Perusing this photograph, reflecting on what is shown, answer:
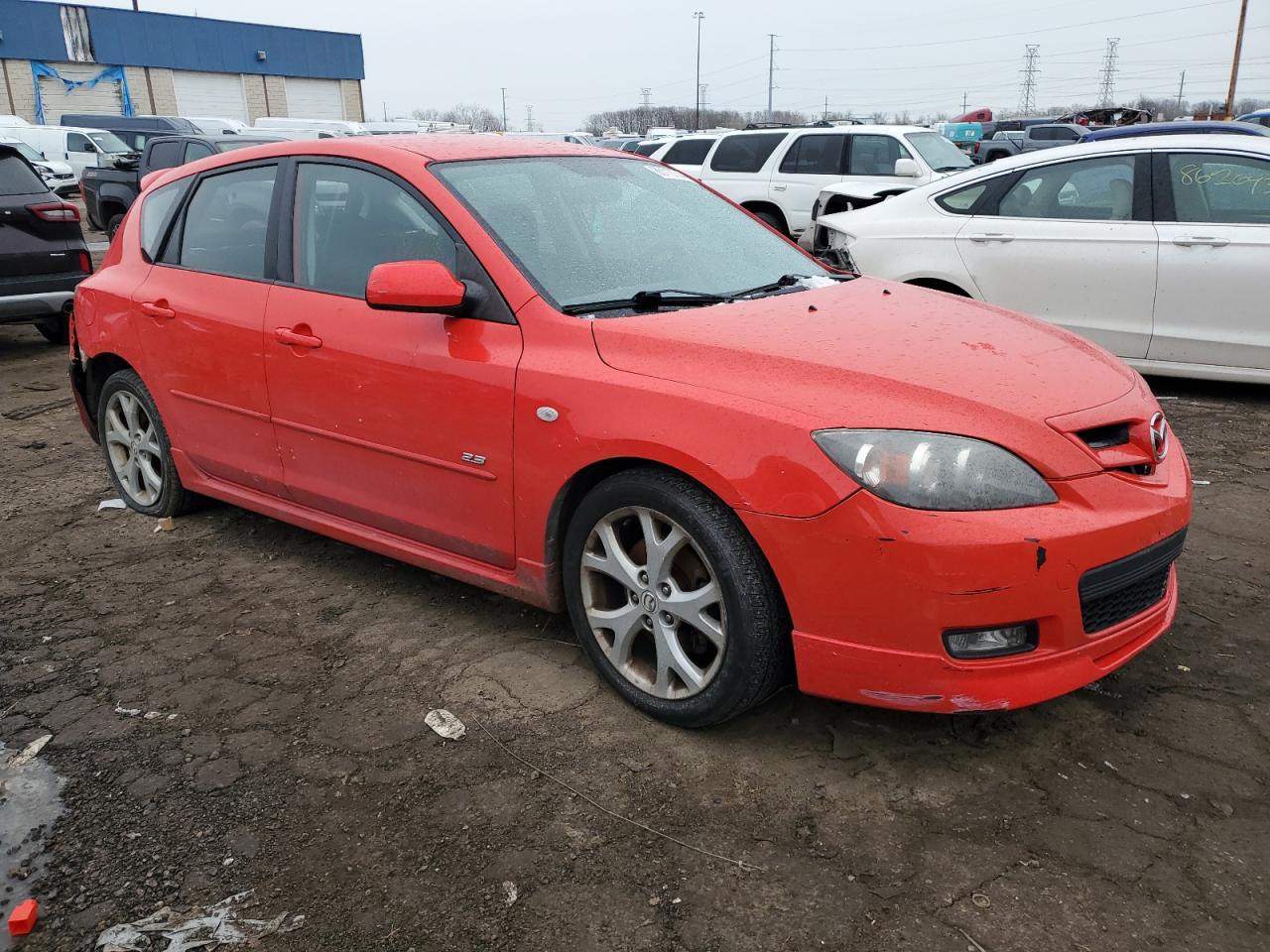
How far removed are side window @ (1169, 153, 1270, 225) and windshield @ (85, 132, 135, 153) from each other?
2499 cm

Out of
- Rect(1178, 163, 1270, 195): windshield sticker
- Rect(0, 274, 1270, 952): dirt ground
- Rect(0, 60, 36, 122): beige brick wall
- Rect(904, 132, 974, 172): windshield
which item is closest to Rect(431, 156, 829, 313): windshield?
Rect(0, 274, 1270, 952): dirt ground

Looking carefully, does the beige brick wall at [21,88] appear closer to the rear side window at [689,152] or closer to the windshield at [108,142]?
the windshield at [108,142]

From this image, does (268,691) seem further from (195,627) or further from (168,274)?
(168,274)

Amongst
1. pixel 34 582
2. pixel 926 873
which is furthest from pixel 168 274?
pixel 926 873

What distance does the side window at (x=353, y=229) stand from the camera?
3.48m

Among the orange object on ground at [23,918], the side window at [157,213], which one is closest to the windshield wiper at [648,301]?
the orange object on ground at [23,918]

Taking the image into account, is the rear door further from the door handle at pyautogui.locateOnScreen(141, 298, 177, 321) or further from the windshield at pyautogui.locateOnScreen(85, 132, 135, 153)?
the windshield at pyautogui.locateOnScreen(85, 132, 135, 153)

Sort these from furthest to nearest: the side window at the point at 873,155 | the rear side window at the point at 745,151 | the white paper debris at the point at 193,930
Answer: the rear side window at the point at 745,151 < the side window at the point at 873,155 < the white paper debris at the point at 193,930

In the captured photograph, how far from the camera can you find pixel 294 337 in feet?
12.2

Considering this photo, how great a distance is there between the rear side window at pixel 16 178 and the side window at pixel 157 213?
171 inches

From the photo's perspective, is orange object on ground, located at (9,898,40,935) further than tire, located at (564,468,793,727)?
No

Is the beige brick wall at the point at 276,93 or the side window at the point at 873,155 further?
the beige brick wall at the point at 276,93

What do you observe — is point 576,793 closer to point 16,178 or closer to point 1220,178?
point 1220,178

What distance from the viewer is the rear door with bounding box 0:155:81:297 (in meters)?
7.95
